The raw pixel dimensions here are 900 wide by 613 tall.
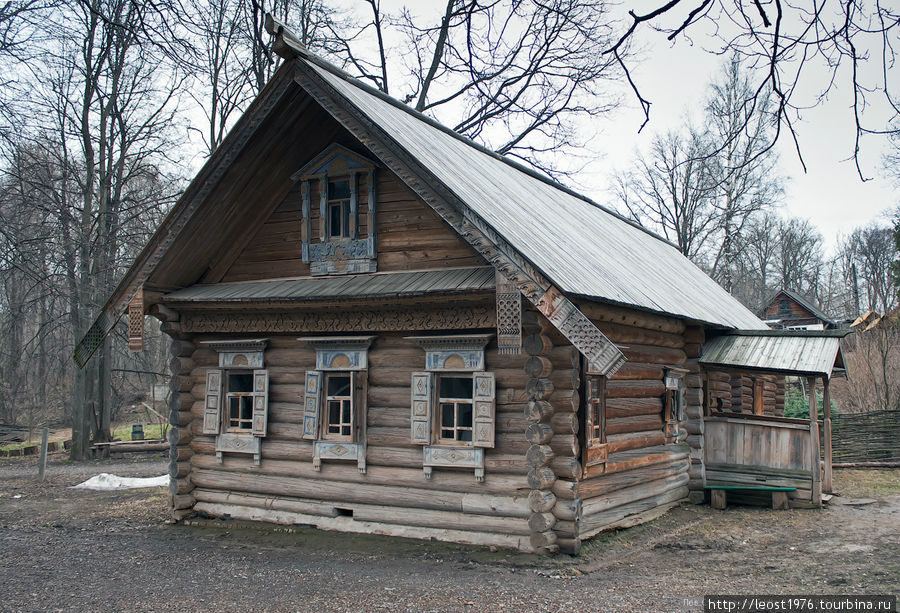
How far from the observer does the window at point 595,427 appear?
1011 cm

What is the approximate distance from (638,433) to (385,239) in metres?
5.12

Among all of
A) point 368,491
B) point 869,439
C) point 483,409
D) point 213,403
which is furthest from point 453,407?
point 869,439

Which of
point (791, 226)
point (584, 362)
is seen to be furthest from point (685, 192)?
point (584, 362)

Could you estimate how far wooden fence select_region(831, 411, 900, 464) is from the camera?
1945 cm

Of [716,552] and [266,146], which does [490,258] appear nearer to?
[266,146]

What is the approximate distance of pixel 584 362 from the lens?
1020 centimetres

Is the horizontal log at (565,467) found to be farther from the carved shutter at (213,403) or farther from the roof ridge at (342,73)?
the roof ridge at (342,73)

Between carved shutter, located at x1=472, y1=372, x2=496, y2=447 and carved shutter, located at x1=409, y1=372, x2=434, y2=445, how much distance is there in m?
0.67

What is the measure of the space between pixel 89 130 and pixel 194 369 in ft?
44.9

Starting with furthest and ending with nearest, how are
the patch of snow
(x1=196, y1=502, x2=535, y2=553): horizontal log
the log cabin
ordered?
the patch of snow → (x1=196, y1=502, x2=535, y2=553): horizontal log → the log cabin

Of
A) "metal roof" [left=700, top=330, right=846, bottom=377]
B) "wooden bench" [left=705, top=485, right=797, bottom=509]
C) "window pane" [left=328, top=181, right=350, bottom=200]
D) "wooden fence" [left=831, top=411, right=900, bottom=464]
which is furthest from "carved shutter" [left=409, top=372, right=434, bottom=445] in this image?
"wooden fence" [left=831, top=411, right=900, bottom=464]

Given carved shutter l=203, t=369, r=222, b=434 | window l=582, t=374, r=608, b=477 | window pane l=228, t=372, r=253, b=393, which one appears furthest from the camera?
window pane l=228, t=372, r=253, b=393

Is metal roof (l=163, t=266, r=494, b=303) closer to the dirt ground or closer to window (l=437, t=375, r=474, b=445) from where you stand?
window (l=437, t=375, r=474, b=445)

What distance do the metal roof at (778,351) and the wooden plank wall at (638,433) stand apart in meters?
0.69
